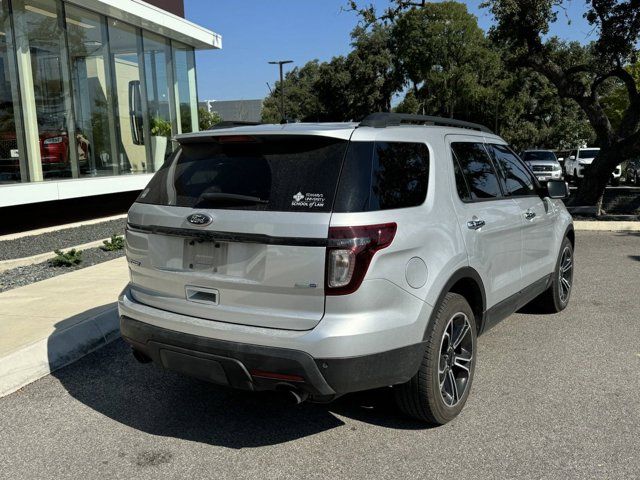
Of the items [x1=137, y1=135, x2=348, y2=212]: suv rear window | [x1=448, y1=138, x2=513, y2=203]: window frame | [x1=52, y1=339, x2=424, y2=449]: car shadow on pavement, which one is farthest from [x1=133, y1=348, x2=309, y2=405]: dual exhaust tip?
[x1=448, y1=138, x2=513, y2=203]: window frame

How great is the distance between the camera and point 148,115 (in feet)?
50.1

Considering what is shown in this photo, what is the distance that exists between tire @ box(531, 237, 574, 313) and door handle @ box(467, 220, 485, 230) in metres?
2.07

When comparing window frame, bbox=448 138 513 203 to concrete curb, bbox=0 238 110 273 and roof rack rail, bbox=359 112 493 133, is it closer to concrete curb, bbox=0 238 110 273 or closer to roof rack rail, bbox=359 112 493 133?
roof rack rail, bbox=359 112 493 133

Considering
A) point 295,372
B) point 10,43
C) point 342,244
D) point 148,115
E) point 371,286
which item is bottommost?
point 295,372

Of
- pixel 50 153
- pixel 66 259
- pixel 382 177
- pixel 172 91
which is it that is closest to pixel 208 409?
pixel 382 177

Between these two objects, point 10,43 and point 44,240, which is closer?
point 44,240

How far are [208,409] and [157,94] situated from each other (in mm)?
13316

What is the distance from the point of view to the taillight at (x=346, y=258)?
2.89 metres

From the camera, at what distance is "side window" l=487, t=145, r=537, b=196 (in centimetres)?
472

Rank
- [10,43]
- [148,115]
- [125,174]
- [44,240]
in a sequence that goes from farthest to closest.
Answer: [148,115] < [125,174] < [10,43] < [44,240]

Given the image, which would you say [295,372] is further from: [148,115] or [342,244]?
[148,115]

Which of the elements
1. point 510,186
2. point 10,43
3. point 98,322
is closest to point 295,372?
point 510,186

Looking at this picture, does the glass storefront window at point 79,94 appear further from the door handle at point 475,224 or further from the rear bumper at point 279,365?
the door handle at point 475,224

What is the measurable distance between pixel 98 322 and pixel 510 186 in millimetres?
3842
